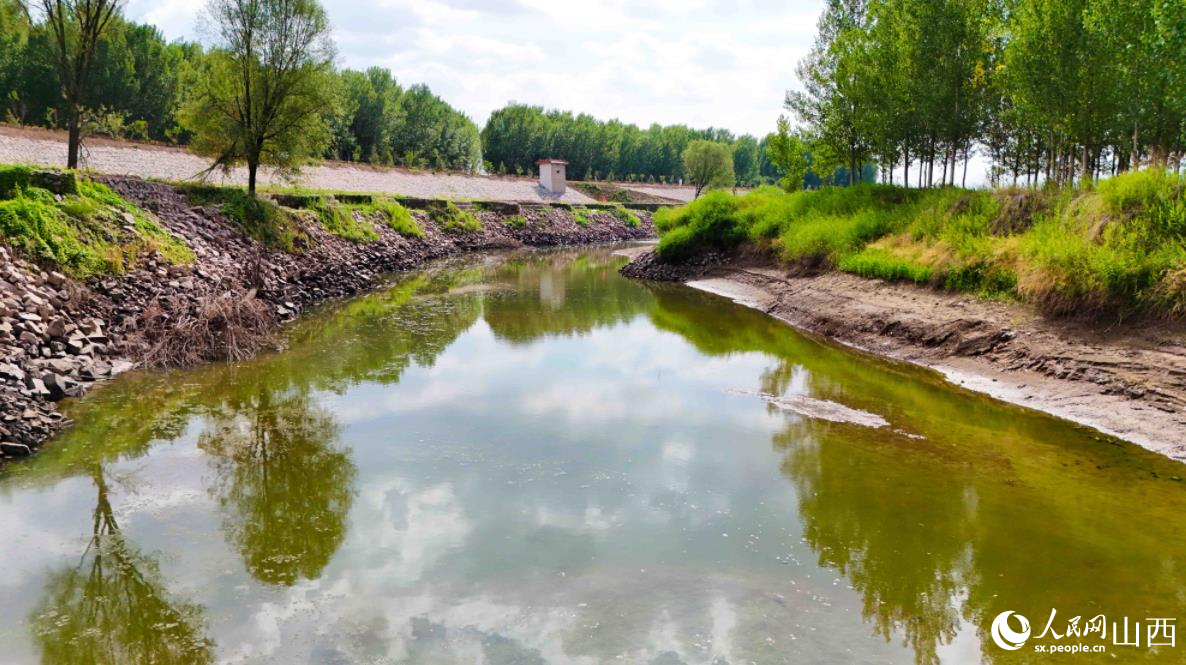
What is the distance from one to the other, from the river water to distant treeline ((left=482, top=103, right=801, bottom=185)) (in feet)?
267

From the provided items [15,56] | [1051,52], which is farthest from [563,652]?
[15,56]

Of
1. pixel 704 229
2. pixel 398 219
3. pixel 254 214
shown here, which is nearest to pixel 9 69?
pixel 398 219

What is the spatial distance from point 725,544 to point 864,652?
2192 millimetres

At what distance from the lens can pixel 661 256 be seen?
123 ft

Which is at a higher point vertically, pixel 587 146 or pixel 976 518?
pixel 587 146

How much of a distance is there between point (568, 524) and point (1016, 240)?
50.2 ft

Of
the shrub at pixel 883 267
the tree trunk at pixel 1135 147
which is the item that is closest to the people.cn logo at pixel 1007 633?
the shrub at pixel 883 267

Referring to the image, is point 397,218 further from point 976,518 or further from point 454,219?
point 976,518

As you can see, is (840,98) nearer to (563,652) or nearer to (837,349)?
(837,349)

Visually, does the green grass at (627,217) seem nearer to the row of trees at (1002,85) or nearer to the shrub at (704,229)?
the shrub at (704,229)

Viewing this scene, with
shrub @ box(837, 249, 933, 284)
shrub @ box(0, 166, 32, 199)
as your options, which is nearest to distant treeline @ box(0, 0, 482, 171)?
shrub @ box(0, 166, 32, 199)

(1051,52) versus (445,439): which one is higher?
(1051,52)

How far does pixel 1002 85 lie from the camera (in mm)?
24281

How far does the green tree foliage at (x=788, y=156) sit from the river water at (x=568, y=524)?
95.4 ft
